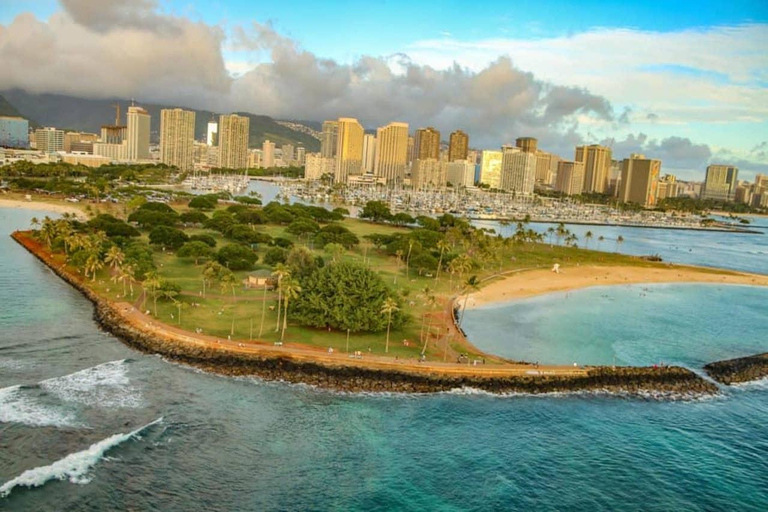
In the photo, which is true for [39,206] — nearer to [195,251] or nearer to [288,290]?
[195,251]

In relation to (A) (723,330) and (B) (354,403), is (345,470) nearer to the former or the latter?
(B) (354,403)

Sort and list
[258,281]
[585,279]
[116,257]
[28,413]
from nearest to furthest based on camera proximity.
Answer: [28,413] → [116,257] → [258,281] → [585,279]

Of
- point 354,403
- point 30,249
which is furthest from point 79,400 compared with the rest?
point 30,249

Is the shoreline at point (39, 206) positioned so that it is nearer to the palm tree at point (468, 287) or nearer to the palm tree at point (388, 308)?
the palm tree at point (468, 287)

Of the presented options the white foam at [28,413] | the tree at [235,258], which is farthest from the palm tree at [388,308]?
the tree at [235,258]

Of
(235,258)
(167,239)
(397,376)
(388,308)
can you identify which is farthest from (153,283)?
(167,239)
